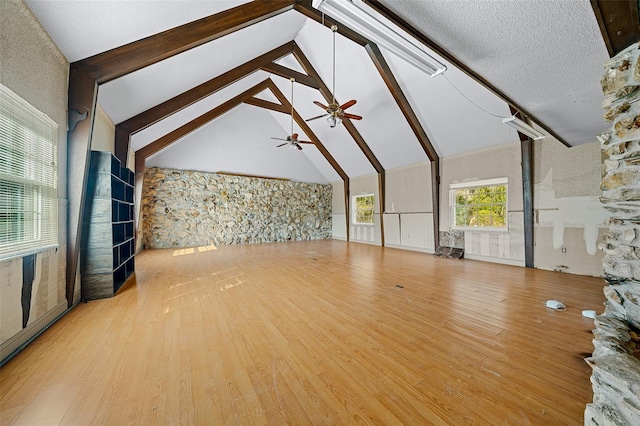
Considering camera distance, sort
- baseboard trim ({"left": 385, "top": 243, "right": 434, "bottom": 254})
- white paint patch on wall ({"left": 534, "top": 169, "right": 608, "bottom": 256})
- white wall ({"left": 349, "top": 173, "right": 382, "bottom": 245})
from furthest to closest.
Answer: white wall ({"left": 349, "top": 173, "right": 382, "bottom": 245}) → baseboard trim ({"left": 385, "top": 243, "right": 434, "bottom": 254}) → white paint patch on wall ({"left": 534, "top": 169, "right": 608, "bottom": 256})


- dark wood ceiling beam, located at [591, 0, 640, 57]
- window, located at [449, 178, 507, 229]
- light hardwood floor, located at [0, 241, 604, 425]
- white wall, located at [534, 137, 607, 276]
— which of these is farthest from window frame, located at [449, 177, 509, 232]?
dark wood ceiling beam, located at [591, 0, 640, 57]

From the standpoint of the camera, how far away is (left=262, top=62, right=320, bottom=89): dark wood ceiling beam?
536 centimetres

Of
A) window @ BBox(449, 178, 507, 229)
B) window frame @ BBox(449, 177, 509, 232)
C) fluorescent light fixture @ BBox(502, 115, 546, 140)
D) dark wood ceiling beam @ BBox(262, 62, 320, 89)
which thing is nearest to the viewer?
fluorescent light fixture @ BBox(502, 115, 546, 140)

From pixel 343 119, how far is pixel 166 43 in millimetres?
3859

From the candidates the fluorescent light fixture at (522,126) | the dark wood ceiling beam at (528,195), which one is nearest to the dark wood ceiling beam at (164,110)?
the fluorescent light fixture at (522,126)

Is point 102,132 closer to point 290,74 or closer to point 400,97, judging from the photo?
point 290,74

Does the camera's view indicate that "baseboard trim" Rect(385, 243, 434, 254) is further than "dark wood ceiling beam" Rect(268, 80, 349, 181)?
No

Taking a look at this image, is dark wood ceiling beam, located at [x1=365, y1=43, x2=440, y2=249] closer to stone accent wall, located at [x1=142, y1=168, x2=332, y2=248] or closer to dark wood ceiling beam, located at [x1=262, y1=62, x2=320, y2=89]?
dark wood ceiling beam, located at [x1=262, y1=62, x2=320, y2=89]

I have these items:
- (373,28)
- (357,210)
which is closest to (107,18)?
(373,28)

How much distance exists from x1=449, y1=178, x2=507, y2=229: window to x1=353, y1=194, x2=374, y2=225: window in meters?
2.99

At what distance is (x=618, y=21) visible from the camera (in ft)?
6.40

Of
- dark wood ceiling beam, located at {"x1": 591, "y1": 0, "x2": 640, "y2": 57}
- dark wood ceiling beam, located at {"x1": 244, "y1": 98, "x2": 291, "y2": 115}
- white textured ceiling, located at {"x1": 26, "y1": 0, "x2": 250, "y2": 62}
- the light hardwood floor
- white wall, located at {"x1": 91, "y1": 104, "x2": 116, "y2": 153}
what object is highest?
dark wood ceiling beam, located at {"x1": 244, "y1": 98, "x2": 291, "y2": 115}

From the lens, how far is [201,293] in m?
3.09

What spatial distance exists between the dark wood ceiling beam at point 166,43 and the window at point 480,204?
18.3 feet
